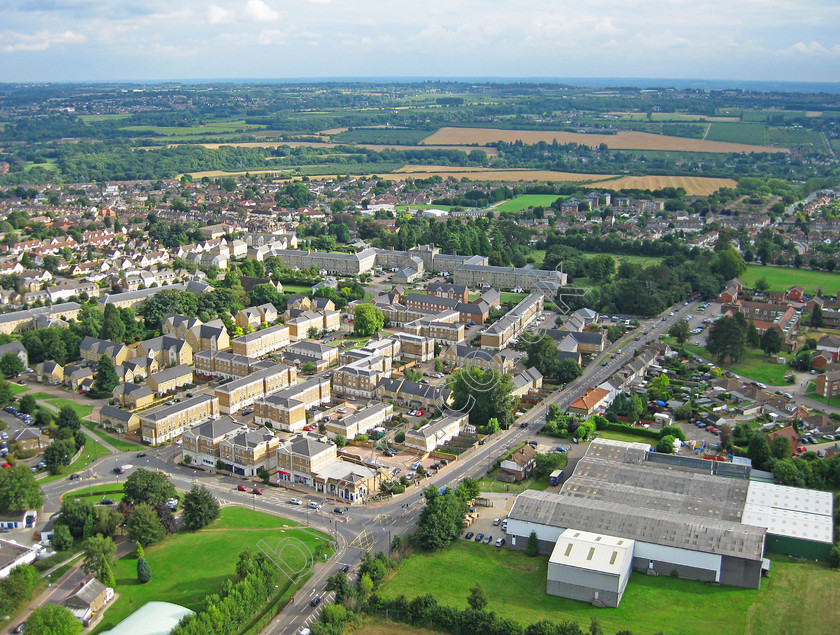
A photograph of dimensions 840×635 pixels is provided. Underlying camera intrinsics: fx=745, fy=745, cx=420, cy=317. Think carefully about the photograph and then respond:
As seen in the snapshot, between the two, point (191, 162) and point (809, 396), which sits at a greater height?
point (191, 162)

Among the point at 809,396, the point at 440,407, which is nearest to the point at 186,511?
the point at 440,407

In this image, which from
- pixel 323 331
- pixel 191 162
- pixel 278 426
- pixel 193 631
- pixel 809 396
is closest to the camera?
pixel 193 631

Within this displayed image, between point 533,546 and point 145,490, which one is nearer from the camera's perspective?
point 533,546

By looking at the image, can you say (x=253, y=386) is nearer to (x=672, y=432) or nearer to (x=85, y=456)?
(x=85, y=456)

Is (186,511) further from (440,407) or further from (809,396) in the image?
(809,396)

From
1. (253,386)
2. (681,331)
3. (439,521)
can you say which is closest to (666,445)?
(439,521)

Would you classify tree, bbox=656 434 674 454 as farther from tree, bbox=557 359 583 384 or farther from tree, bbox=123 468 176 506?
tree, bbox=123 468 176 506
